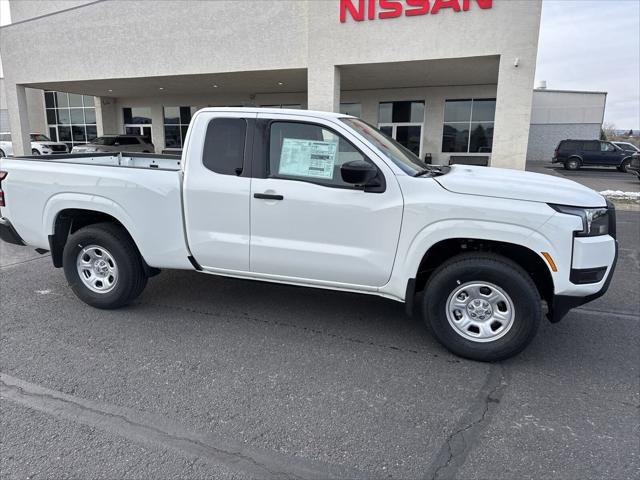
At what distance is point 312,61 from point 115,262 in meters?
12.8

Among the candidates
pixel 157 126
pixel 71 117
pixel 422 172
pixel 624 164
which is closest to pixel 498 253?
pixel 422 172

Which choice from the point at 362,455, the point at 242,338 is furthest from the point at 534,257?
the point at 242,338

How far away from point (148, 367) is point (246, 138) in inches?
82.3

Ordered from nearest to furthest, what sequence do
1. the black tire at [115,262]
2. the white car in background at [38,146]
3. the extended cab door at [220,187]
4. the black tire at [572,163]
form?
the extended cab door at [220,187] < the black tire at [115,262] < the white car in background at [38,146] < the black tire at [572,163]

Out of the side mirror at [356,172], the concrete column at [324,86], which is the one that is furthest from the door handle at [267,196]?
the concrete column at [324,86]

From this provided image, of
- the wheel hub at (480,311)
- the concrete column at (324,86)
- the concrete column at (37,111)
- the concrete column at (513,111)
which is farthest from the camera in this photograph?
the concrete column at (37,111)

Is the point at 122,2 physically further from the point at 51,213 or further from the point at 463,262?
the point at 463,262

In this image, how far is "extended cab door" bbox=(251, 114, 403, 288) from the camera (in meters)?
3.79

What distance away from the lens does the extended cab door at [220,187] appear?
4.12m

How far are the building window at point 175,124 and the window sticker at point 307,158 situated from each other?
2518 centimetres

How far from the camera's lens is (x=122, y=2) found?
59.3 feet

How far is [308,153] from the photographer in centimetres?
402

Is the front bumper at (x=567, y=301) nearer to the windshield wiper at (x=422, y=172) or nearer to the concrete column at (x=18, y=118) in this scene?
the windshield wiper at (x=422, y=172)

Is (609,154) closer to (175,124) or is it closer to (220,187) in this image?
(175,124)
